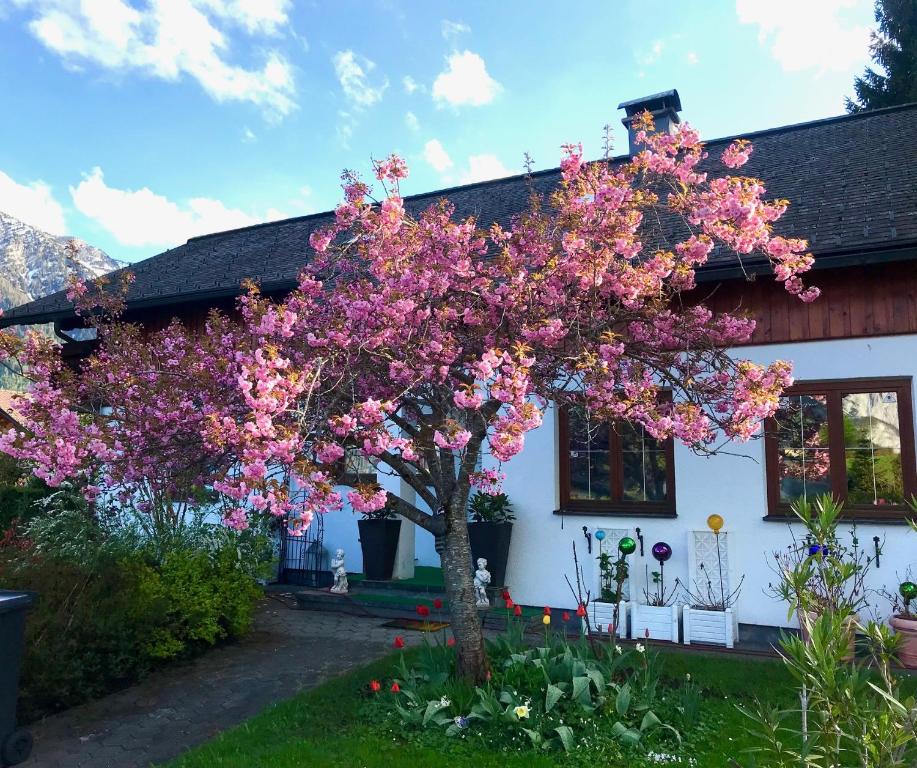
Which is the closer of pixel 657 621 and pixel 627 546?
pixel 627 546

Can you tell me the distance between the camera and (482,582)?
327 inches

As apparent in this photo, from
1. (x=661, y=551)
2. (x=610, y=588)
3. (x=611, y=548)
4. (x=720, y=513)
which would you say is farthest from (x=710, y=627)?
(x=611, y=548)

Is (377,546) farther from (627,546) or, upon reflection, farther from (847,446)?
(847,446)

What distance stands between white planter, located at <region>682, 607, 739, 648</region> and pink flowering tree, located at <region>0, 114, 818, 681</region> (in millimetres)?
2782

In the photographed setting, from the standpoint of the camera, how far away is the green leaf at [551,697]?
4551 mm

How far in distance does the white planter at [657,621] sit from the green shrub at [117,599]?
13.4ft

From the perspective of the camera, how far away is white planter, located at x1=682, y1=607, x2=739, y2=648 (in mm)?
7020

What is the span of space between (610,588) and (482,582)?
1520 mm

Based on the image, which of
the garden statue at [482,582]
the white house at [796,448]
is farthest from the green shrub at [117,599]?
the white house at [796,448]

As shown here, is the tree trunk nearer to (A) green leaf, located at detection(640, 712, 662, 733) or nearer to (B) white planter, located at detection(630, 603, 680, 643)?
(A) green leaf, located at detection(640, 712, 662, 733)

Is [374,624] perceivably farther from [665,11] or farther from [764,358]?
[665,11]

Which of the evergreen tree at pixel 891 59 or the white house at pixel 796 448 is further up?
the evergreen tree at pixel 891 59

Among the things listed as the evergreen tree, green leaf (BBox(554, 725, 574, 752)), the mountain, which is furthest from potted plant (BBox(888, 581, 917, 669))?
the mountain

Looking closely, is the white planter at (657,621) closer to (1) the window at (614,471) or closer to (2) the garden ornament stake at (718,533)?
(2) the garden ornament stake at (718,533)
